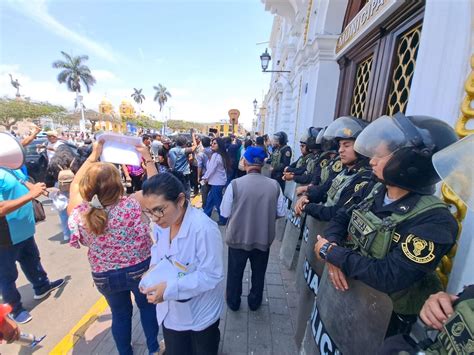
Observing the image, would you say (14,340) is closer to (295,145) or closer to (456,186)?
(456,186)

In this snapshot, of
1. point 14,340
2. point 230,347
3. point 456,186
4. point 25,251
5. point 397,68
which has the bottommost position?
point 230,347

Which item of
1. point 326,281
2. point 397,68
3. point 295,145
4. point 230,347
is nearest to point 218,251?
point 326,281

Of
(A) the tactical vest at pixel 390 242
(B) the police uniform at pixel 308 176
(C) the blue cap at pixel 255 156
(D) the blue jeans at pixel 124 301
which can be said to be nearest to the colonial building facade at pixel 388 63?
(A) the tactical vest at pixel 390 242

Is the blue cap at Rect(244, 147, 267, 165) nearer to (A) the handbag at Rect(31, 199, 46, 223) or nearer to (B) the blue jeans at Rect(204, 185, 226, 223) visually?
(A) the handbag at Rect(31, 199, 46, 223)

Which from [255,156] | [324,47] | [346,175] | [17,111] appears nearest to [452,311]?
[346,175]

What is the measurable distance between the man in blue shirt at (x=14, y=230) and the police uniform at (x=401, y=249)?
2933 mm

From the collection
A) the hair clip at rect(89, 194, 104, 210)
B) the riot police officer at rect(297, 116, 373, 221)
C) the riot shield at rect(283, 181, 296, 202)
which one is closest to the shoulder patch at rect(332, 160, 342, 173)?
the riot police officer at rect(297, 116, 373, 221)

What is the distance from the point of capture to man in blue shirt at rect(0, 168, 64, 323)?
2340mm

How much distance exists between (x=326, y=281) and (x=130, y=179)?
238 inches

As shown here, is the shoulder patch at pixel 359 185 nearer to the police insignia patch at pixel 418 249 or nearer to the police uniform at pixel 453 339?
the police insignia patch at pixel 418 249

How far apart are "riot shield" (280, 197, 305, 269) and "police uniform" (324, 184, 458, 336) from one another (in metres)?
1.87

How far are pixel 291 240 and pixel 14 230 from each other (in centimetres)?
349

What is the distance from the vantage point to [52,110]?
34812mm

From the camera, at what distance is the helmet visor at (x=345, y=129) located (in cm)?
235
